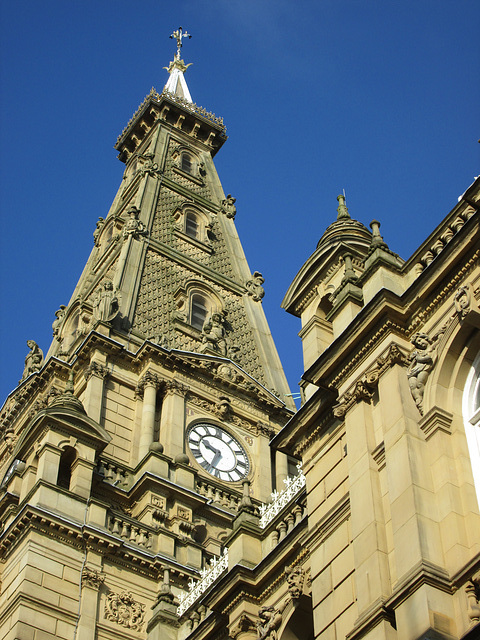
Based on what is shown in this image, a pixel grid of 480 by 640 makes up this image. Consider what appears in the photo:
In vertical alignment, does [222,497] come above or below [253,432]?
below

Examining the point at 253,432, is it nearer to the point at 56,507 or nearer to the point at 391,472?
the point at 56,507

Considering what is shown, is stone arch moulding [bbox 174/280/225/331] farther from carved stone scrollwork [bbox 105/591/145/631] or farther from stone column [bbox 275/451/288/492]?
carved stone scrollwork [bbox 105/591/145/631]

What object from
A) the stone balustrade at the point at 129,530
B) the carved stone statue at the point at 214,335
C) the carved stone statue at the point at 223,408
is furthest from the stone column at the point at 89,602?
the carved stone statue at the point at 214,335

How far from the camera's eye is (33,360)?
41.7 metres

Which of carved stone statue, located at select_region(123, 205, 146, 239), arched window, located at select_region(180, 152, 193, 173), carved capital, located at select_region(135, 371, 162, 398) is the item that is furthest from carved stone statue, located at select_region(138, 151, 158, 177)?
carved capital, located at select_region(135, 371, 162, 398)

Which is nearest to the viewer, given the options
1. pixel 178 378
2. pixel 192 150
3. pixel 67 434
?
pixel 67 434

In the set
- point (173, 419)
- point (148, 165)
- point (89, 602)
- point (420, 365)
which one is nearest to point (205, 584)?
point (89, 602)

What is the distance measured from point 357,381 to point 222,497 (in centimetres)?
1763

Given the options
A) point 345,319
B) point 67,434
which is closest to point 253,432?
point 67,434

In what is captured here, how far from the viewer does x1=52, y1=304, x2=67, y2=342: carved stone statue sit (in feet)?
143

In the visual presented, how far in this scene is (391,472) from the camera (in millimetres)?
14273

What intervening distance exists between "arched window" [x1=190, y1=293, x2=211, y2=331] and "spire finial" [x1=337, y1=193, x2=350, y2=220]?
1924cm

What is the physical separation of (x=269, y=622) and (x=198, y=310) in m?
26.6

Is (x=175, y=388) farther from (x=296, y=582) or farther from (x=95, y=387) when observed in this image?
(x=296, y=582)
